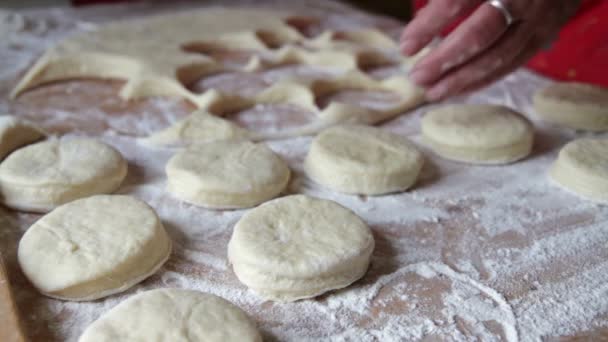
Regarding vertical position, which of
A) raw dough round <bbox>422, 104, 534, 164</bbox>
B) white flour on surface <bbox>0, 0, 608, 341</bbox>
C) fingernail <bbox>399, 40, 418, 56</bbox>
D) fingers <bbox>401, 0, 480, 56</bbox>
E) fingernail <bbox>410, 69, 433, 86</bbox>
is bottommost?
white flour on surface <bbox>0, 0, 608, 341</bbox>

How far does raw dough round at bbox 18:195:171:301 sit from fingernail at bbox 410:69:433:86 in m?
0.89

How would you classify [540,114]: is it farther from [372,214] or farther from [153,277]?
[153,277]

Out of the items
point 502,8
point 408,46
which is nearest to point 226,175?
point 408,46

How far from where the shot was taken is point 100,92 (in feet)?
7.23

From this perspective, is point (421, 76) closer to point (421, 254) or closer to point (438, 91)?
point (438, 91)

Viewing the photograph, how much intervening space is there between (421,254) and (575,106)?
938 millimetres

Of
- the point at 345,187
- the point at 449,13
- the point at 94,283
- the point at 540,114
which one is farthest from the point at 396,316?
the point at 540,114

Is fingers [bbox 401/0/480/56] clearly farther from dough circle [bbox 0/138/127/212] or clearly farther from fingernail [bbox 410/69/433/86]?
dough circle [bbox 0/138/127/212]

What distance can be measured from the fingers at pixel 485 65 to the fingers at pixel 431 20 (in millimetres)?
152

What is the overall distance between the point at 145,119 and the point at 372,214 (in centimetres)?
92

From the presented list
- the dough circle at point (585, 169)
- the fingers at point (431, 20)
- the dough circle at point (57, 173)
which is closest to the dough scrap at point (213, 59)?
the fingers at point (431, 20)

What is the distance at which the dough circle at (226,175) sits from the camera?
1496 mm

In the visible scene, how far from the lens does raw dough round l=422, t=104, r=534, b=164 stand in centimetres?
174

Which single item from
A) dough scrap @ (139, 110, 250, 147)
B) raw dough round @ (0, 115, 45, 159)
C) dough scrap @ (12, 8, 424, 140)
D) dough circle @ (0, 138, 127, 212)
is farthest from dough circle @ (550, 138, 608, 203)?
raw dough round @ (0, 115, 45, 159)
